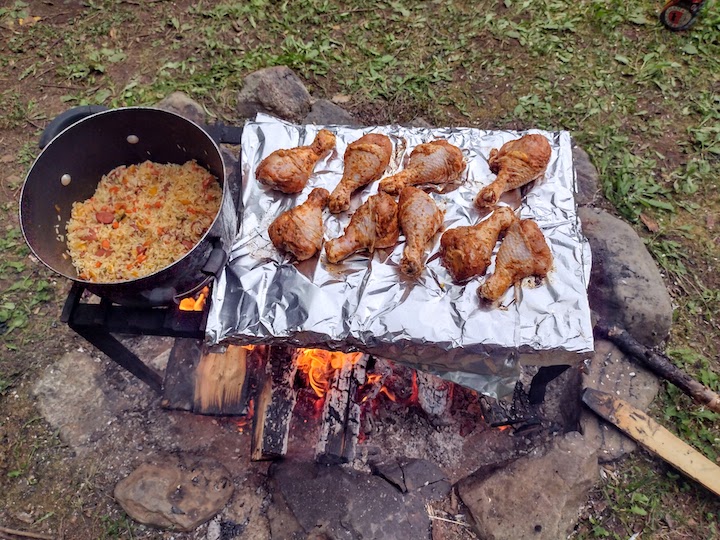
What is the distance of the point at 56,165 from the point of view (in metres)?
2.96

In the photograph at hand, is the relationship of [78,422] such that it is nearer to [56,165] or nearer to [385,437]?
[56,165]

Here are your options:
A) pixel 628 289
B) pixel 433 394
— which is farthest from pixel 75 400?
pixel 628 289

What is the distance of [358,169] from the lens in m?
3.43

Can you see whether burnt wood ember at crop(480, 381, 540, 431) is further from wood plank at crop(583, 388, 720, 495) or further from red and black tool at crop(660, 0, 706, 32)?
red and black tool at crop(660, 0, 706, 32)

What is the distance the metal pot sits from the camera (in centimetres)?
265

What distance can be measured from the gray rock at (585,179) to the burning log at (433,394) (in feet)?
8.12

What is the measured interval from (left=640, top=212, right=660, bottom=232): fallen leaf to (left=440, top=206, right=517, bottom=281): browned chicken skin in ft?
8.57

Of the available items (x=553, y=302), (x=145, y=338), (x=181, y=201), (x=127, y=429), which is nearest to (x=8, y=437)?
(x=127, y=429)

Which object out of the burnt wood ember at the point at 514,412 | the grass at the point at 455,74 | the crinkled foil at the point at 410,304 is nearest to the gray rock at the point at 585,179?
the grass at the point at 455,74

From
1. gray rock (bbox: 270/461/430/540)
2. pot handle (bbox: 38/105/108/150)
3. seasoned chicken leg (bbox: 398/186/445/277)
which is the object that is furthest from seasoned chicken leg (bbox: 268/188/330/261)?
gray rock (bbox: 270/461/430/540)

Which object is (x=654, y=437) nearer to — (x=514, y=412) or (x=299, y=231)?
(x=514, y=412)

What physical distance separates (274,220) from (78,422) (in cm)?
248

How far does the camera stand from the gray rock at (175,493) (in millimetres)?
3498

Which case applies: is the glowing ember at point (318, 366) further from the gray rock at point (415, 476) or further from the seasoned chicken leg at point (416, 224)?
the seasoned chicken leg at point (416, 224)
